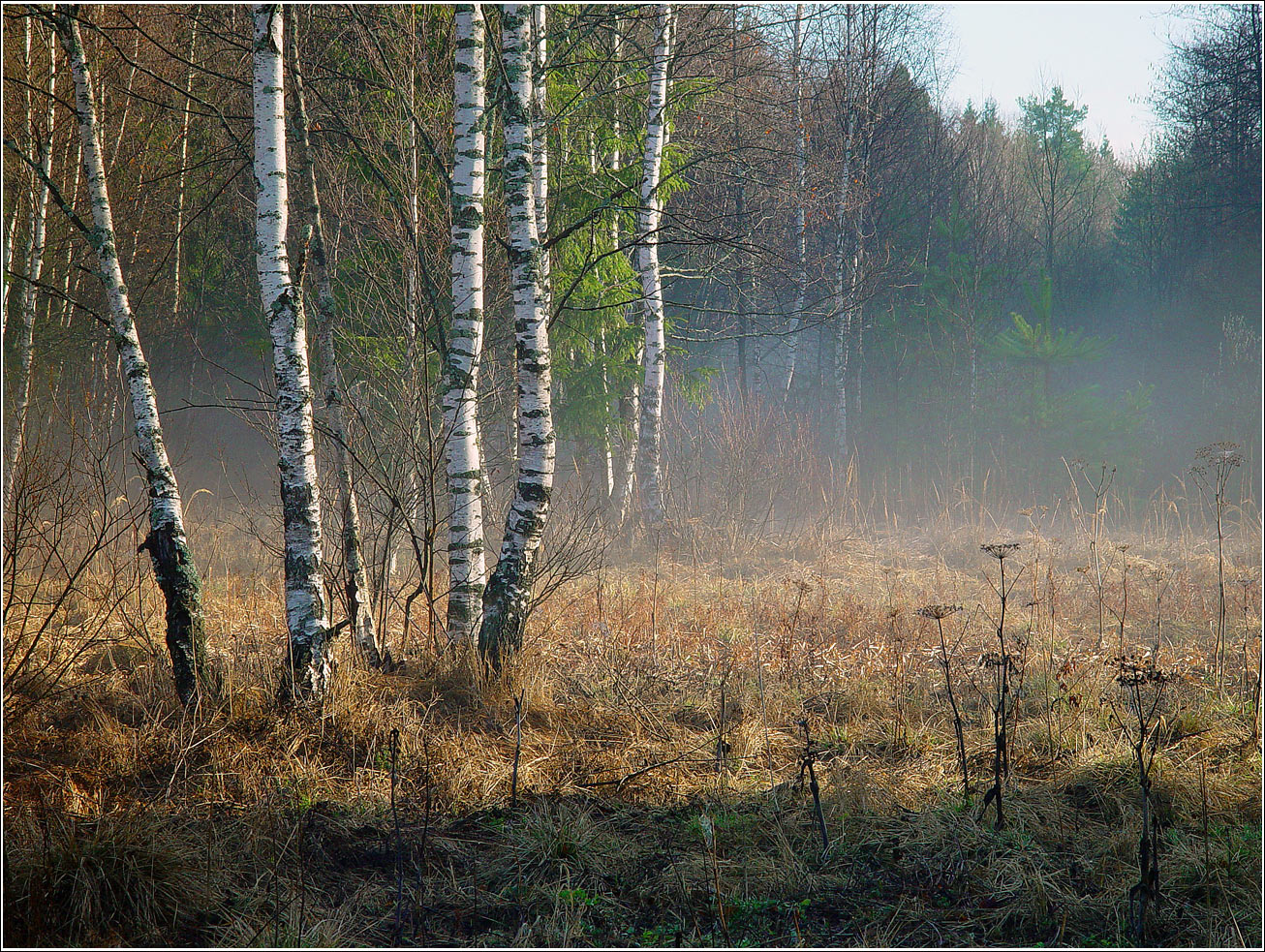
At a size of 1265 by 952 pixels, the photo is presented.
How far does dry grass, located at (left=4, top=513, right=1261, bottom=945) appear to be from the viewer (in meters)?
2.77

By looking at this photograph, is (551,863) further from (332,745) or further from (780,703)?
(780,703)

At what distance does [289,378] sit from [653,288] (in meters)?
5.86

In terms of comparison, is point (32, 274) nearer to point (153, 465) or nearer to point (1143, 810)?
point (153, 465)

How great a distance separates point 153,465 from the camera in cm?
380

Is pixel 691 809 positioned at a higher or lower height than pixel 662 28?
lower

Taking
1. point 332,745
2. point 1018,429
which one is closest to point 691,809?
point 332,745

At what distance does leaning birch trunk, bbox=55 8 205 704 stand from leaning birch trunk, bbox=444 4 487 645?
1.51 m

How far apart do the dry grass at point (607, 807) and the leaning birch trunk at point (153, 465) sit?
0.99ft

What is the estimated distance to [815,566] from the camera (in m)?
8.92

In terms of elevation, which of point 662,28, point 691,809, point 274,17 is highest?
point 662,28

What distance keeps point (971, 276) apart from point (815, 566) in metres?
8.73

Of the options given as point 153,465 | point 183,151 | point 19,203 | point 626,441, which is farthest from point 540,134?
point 19,203

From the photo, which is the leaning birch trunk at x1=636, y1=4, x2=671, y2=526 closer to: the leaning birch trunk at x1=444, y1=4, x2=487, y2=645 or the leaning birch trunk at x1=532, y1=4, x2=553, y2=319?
the leaning birch trunk at x1=532, y1=4, x2=553, y2=319

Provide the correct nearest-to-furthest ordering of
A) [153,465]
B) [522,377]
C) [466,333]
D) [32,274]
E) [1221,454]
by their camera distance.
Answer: [153,465] → [522,377] → [466,333] → [1221,454] → [32,274]
